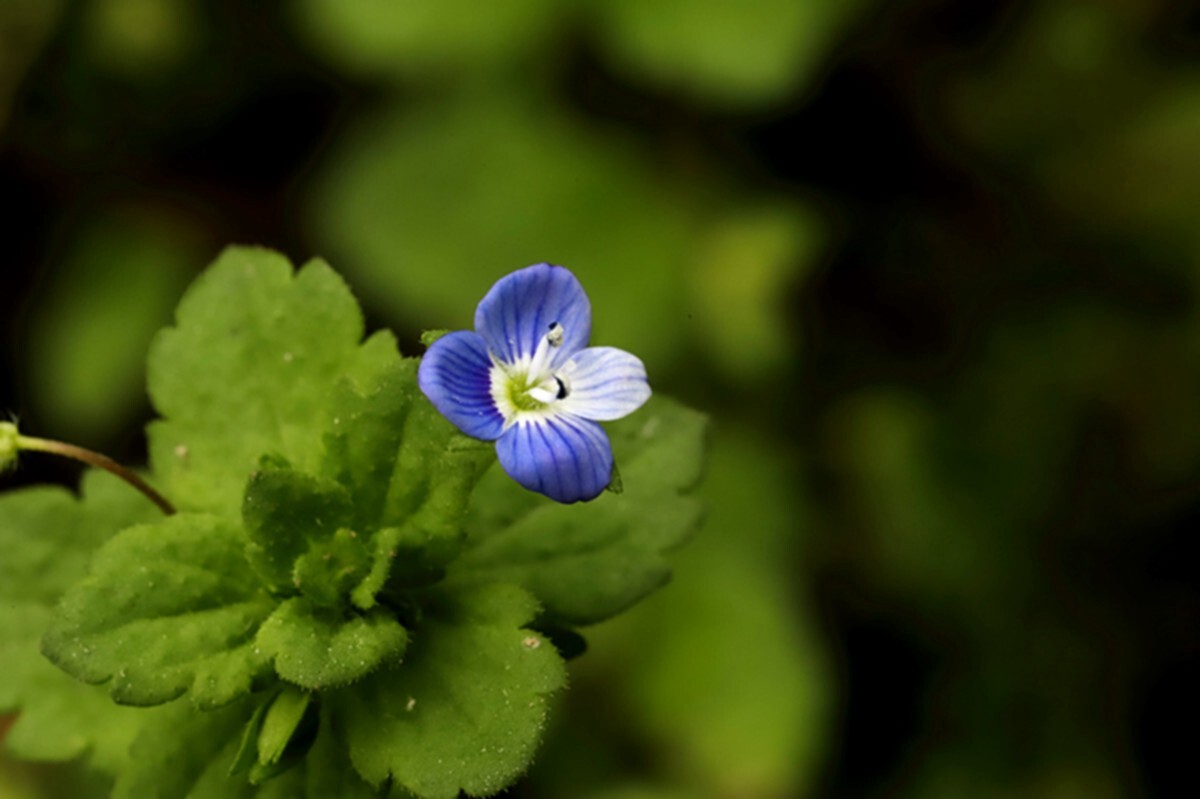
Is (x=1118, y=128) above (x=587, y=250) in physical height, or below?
above

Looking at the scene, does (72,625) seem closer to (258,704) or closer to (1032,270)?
(258,704)

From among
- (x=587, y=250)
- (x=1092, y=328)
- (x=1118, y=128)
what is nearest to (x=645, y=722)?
(x=587, y=250)

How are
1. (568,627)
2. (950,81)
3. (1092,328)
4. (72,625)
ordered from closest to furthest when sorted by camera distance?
(72,625)
(568,627)
(1092,328)
(950,81)

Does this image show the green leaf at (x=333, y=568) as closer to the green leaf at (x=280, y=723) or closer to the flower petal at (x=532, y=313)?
the green leaf at (x=280, y=723)

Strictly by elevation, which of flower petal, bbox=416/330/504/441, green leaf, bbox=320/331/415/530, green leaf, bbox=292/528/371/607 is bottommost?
green leaf, bbox=292/528/371/607

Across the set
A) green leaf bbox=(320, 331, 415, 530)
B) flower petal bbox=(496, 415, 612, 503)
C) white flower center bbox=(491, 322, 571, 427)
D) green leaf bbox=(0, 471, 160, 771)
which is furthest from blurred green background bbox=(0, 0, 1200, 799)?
flower petal bbox=(496, 415, 612, 503)

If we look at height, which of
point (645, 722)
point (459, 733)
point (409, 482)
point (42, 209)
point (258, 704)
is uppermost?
point (409, 482)

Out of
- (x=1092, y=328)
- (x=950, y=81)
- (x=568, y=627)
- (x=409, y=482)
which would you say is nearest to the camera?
(x=409, y=482)

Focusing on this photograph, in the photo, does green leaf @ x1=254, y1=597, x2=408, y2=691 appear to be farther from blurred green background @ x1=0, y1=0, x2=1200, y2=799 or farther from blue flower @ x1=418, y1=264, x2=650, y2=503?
blurred green background @ x1=0, y1=0, x2=1200, y2=799
